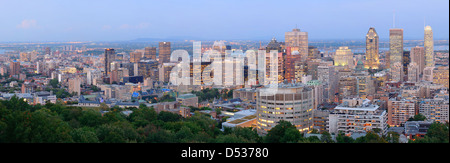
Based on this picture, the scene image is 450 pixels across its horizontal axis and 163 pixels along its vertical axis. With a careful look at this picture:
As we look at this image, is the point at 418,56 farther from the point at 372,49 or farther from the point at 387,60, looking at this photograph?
the point at 372,49

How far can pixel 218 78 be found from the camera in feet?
78.7

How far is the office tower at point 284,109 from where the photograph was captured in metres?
10.7

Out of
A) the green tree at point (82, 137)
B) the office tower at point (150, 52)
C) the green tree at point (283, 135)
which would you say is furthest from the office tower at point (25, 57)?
the green tree at point (82, 137)

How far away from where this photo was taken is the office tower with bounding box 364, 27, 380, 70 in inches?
1324

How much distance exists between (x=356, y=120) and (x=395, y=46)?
22429 mm

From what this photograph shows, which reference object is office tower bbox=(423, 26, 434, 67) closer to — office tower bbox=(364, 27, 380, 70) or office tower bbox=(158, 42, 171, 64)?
office tower bbox=(364, 27, 380, 70)

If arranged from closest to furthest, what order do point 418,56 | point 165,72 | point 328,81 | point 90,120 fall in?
point 90,120 → point 328,81 → point 165,72 → point 418,56

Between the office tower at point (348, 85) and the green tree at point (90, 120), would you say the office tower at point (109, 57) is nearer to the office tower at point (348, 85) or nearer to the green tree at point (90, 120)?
the office tower at point (348, 85)

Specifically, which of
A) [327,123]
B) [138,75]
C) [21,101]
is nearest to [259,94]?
[327,123]

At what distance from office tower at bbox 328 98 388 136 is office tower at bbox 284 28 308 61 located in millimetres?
21823

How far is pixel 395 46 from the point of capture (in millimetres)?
32156

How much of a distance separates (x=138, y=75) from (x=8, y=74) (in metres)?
7.07

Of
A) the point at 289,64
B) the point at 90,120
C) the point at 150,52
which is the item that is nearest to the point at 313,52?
the point at 289,64

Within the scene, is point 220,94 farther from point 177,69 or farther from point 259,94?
point 259,94
